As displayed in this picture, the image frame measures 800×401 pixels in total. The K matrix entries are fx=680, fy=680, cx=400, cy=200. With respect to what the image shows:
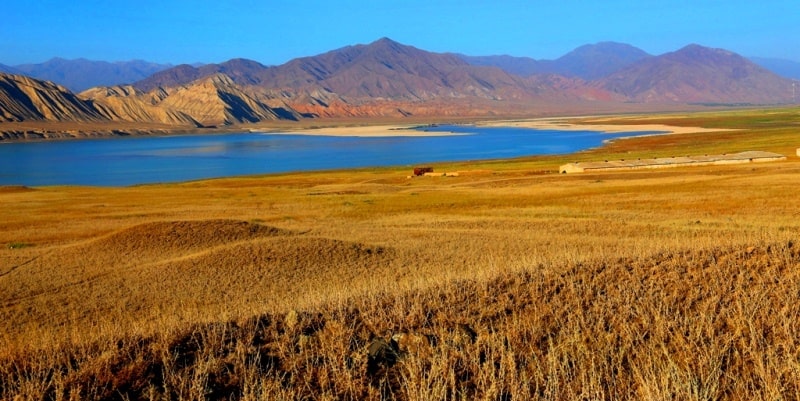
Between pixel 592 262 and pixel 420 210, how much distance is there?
22311 millimetres

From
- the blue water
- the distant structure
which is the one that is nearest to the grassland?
the distant structure

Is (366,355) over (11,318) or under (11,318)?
over

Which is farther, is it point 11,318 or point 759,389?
point 11,318

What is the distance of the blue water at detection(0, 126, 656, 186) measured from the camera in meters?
89.6

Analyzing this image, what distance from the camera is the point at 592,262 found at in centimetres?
1492

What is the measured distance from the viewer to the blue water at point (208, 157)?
89625 millimetres

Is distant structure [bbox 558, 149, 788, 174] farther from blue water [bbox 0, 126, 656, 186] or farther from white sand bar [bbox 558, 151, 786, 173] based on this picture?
blue water [bbox 0, 126, 656, 186]

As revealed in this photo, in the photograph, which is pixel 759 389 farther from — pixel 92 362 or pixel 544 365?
pixel 92 362

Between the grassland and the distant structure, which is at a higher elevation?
the grassland

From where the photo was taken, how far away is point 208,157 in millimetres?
119938

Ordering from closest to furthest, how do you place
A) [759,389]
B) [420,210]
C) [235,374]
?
[759,389] → [235,374] → [420,210]

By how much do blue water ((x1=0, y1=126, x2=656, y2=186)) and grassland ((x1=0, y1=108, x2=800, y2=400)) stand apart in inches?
2475

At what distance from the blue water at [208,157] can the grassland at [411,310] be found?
62860mm

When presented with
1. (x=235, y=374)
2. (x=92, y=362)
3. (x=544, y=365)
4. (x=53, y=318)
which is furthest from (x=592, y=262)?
(x=53, y=318)
